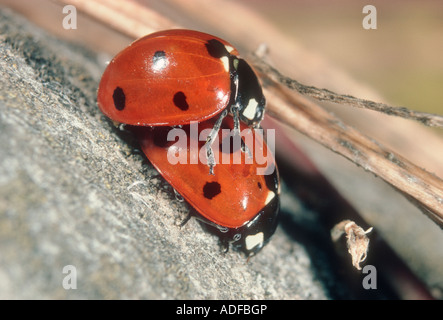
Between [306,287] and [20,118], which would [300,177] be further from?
[20,118]

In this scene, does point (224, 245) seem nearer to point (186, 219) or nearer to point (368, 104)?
point (186, 219)

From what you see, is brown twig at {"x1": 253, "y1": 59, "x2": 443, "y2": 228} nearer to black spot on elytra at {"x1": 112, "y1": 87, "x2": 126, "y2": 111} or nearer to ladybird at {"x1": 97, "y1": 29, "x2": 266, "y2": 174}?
ladybird at {"x1": 97, "y1": 29, "x2": 266, "y2": 174}

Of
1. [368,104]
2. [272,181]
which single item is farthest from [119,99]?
[368,104]

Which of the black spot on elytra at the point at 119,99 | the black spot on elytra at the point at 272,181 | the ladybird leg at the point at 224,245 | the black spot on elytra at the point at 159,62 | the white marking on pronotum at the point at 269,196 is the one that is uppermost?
the black spot on elytra at the point at 159,62

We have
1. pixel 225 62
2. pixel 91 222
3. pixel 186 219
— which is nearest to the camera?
pixel 91 222

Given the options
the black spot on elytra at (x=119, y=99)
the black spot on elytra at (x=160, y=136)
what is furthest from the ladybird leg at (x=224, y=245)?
the black spot on elytra at (x=119, y=99)

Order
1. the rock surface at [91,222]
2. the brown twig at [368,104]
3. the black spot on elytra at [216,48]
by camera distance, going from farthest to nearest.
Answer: the black spot on elytra at [216,48]
the brown twig at [368,104]
the rock surface at [91,222]

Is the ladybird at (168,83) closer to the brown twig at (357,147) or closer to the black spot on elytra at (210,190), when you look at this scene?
the black spot on elytra at (210,190)

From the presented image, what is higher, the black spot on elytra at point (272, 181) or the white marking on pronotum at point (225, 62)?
the white marking on pronotum at point (225, 62)
